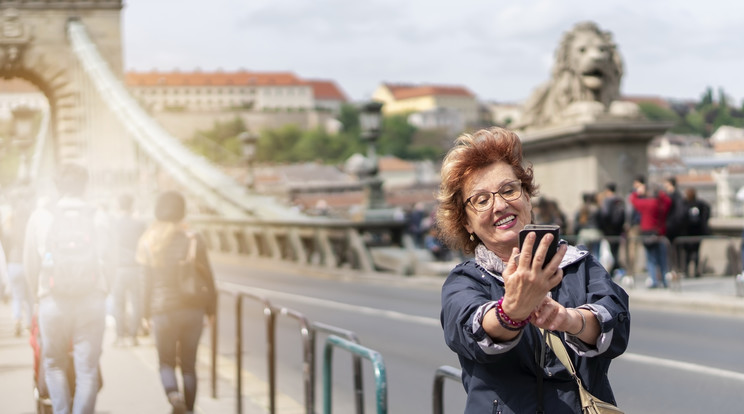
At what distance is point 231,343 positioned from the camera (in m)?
10.6

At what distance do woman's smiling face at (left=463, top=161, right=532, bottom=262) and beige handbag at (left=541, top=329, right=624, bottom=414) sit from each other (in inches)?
10.4

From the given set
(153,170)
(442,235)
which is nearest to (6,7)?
(153,170)

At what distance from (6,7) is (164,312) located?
→ 1963cm

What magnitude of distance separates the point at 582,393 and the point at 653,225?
11866mm

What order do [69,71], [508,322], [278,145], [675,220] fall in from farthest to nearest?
[278,145]
[69,71]
[675,220]
[508,322]

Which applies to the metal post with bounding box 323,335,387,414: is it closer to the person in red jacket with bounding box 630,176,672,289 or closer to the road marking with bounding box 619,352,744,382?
the road marking with bounding box 619,352,744,382

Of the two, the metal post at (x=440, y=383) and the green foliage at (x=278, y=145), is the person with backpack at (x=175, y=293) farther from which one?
the green foliage at (x=278, y=145)

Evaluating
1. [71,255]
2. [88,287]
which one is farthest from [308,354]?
[71,255]

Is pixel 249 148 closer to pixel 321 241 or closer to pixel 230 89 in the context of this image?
pixel 321 241

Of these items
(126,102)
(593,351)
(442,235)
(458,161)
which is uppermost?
(126,102)

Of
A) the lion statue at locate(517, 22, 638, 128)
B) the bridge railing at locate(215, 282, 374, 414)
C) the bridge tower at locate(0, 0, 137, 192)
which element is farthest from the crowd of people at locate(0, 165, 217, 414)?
the bridge tower at locate(0, 0, 137, 192)

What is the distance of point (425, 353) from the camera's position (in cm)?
965

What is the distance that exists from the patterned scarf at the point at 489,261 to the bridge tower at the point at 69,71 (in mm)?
21877

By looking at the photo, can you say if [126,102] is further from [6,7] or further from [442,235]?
[442,235]
